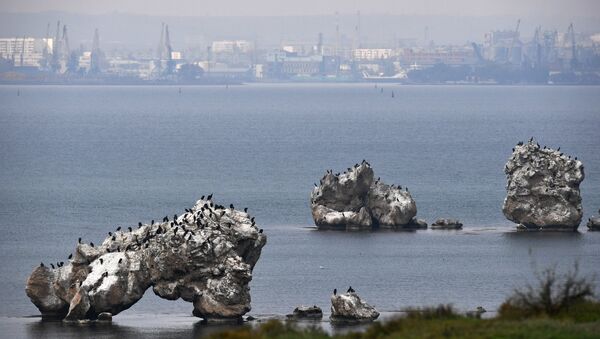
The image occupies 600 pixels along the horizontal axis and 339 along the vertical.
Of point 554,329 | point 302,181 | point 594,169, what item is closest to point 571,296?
point 554,329

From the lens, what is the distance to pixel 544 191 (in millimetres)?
105562

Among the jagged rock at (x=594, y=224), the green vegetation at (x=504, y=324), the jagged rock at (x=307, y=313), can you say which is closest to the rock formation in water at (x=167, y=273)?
the jagged rock at (x=307, y=313)

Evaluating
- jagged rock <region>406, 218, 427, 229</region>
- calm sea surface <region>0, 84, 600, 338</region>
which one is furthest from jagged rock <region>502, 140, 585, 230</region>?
jagged rock <region>406, 218, 427, 229</region>

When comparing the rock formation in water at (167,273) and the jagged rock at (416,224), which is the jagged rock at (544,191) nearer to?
the jagged rock at (416,224)

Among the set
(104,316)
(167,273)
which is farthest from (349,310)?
(104,316)

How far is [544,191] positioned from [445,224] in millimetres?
8481

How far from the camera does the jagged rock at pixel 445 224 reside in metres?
110

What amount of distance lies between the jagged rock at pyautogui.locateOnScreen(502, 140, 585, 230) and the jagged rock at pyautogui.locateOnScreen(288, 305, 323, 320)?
120 ft

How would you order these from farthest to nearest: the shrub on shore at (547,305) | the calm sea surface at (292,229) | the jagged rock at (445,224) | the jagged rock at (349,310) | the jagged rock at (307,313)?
the jagged rock at (445,224) < the calm sea surface at (292,229) < the jagged rock at (307,313) < the jagged rock at (349,310) < the shrub on shore at (547,305)

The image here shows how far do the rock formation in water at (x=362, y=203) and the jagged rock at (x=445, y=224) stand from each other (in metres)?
1.42

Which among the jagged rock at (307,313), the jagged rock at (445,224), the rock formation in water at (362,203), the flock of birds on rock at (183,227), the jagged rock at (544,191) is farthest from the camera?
the jagged rock at (445,224)

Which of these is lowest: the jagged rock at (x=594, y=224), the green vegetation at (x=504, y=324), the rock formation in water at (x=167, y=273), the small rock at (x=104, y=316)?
the jagged rock at (x=594, y=224)

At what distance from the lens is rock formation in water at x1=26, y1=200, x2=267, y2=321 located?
70.6m

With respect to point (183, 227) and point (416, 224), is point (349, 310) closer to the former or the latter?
point (183, 227)
